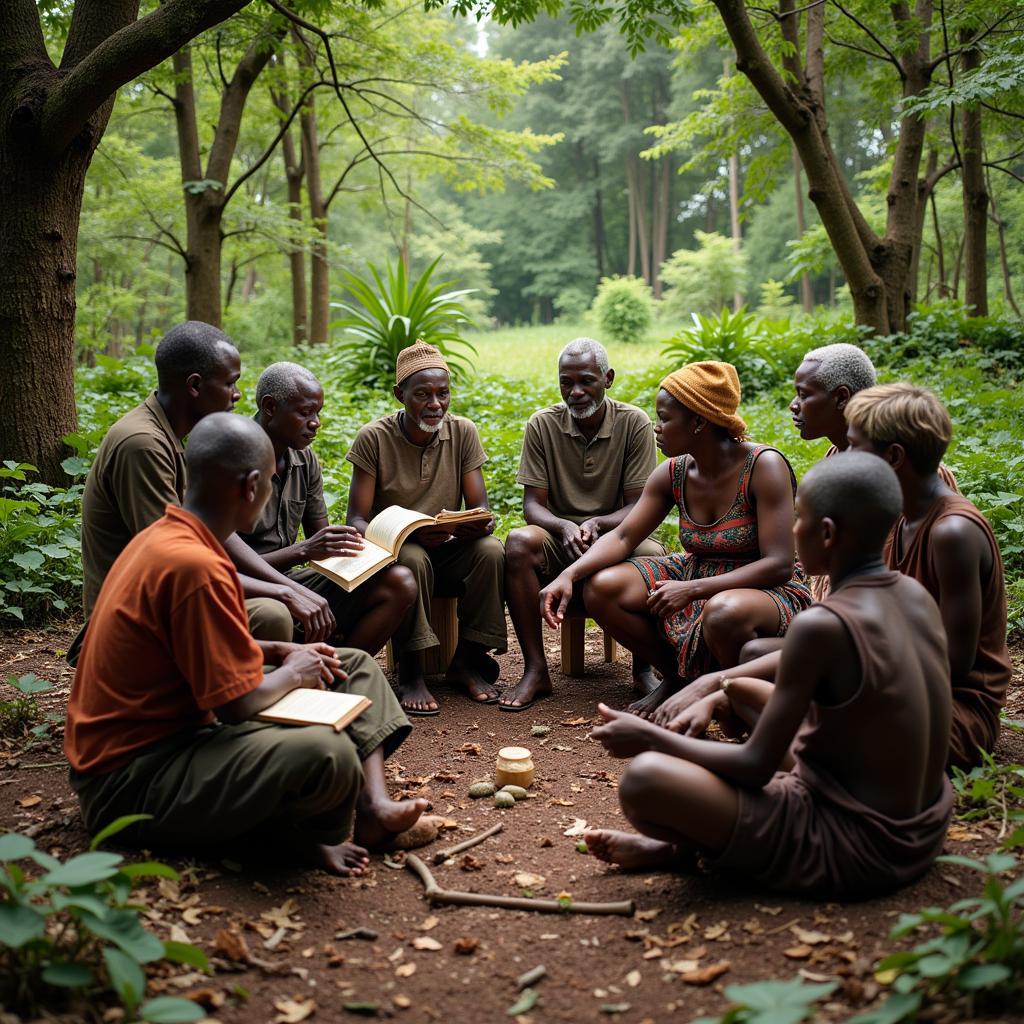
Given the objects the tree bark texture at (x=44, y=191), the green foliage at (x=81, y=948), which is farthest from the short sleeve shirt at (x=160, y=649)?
the tree bark texture at (x=44, y=191)

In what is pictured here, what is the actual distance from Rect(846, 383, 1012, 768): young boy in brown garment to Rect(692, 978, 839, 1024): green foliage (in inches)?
60.2

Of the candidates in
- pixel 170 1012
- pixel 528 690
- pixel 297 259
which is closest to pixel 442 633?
pixel 528 690

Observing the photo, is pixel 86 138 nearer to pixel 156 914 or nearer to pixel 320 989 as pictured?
pixel 156 914

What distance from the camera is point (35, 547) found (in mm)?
5328

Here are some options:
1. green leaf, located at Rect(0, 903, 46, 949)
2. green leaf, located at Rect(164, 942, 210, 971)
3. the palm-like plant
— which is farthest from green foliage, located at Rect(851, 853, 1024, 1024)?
the palm-like plant

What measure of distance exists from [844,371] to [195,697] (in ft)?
9.18

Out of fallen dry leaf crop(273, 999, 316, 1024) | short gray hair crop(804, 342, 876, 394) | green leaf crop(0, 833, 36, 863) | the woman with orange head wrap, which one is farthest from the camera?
the woman with orange head wrap

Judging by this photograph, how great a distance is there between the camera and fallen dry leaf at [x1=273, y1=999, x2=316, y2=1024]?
2195 mm

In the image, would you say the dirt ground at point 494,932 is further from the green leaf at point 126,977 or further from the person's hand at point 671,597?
the person's hand at point 671,597

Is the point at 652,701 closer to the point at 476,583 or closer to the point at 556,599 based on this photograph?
the point at 556,599

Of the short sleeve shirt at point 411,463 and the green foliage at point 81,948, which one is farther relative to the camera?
the short sleeve shirt at point 411,463

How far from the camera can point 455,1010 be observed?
2.31m

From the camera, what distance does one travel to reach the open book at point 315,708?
2.77m

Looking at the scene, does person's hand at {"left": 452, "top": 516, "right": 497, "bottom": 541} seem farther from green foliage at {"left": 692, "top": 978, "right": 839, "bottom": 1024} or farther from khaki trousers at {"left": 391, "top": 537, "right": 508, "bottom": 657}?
green foliage at {"left": 692, "top": 978, "right": 839, "bottom": 1024}
